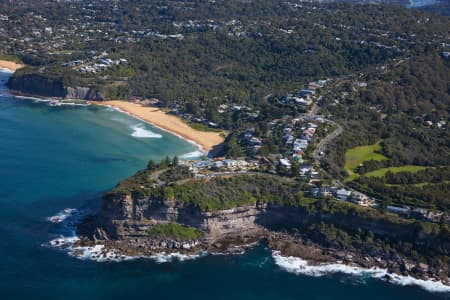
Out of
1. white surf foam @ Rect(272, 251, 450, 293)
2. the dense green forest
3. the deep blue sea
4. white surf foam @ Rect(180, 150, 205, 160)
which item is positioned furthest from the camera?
white surf foam @ Rect(180, 150, 205, 160)

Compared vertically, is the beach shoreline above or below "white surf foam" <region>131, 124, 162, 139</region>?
above

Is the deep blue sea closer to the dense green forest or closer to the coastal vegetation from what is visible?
the coastal vegetation

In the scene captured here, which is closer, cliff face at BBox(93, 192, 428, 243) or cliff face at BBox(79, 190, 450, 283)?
cliff face at BBox(79, 190, 450, 283)

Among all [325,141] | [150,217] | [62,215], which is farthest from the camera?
[325,141]

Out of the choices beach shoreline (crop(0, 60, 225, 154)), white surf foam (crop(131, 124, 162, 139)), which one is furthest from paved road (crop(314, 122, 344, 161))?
white surf foam (crop(131, 124, 162, 139))

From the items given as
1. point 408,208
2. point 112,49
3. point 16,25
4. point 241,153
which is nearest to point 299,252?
point 408,208

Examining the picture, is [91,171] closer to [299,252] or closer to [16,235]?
[16,235]

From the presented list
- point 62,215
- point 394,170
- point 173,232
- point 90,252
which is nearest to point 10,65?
point 62,215

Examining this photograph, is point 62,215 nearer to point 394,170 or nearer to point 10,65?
point 394,170
